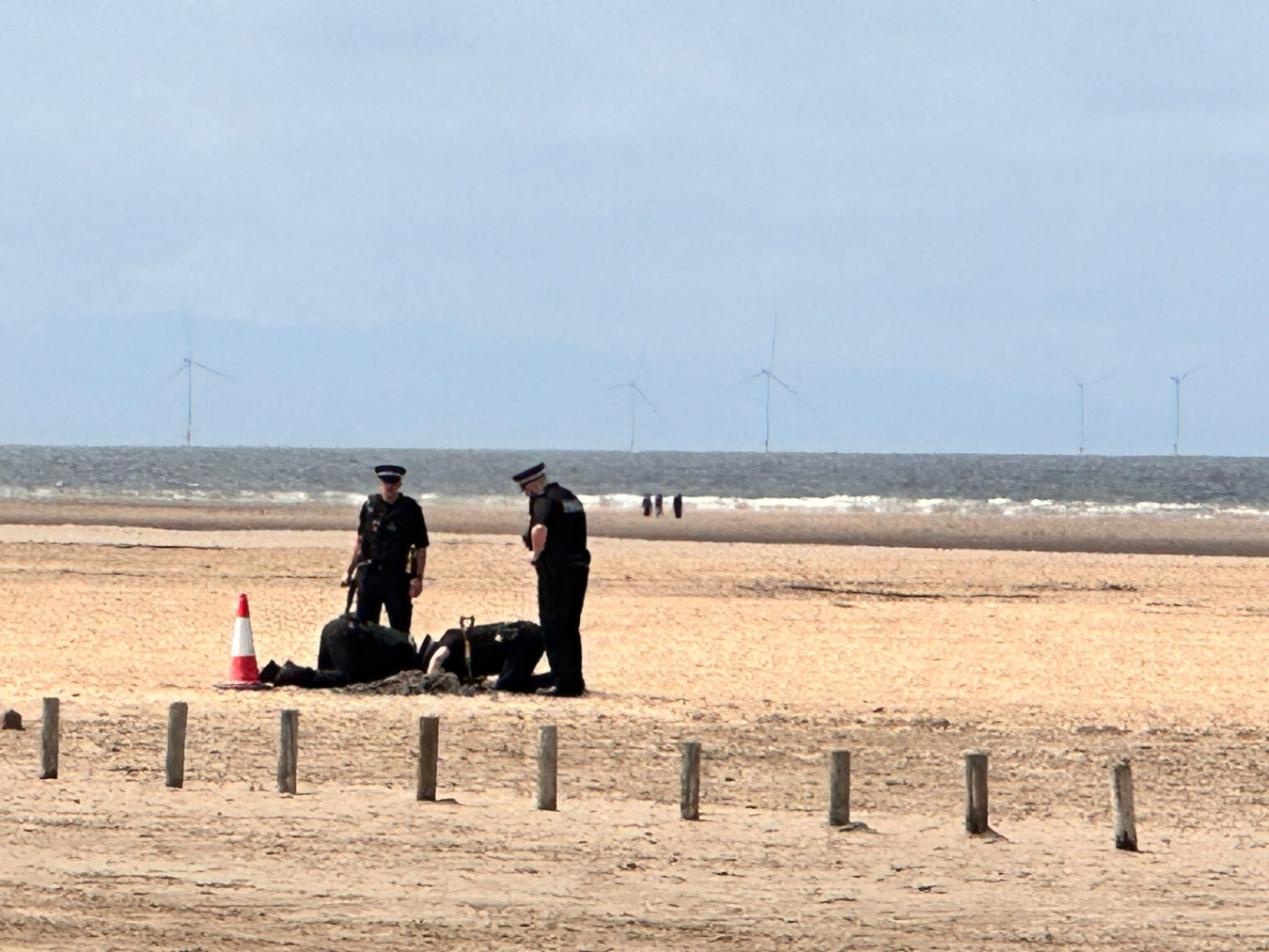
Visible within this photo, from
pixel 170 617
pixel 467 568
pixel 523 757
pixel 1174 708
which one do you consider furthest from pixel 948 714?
pixel 467 568

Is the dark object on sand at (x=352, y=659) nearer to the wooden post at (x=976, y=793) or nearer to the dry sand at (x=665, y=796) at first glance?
the dry sand at (x=665, y=796)

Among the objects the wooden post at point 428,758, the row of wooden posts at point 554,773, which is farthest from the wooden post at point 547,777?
the wooden post at point 428,758

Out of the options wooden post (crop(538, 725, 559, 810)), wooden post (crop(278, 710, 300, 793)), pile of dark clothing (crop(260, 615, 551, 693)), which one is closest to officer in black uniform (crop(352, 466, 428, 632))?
pile of dark clothing (crop(260, 615, 551, 693))

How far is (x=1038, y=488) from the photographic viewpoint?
311 ft

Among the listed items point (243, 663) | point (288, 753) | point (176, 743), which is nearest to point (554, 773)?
point (288, 753)

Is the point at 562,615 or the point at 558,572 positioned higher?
the point at 558,572

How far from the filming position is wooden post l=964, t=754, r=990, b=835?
970 cm

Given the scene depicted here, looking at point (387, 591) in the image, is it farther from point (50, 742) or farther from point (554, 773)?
point (554, 773)

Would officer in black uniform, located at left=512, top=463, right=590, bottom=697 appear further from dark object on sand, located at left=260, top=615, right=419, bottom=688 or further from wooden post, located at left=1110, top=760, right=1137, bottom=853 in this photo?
wooden post, located at left=1110, top=760, right=1137, bottom=853

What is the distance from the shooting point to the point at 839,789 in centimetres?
994

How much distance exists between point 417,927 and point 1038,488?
89.4 metres

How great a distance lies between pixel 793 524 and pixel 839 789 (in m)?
44.0

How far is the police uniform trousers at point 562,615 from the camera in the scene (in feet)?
48.0

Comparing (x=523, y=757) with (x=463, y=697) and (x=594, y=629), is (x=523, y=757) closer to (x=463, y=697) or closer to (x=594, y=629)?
(x=463, y=697)
